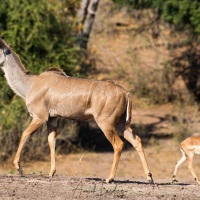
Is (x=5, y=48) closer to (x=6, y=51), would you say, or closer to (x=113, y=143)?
(x=6, y=51)

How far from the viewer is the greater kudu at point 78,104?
1026 cm

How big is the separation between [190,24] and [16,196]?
1357cm

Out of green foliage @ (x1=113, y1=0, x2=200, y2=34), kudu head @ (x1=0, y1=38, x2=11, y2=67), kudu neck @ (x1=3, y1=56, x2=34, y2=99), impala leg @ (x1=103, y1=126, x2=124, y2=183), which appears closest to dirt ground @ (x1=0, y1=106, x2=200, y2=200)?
impala leg @ (x1=103, y1=126, x2=124, y2=183)

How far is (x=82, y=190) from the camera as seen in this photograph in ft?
30.6

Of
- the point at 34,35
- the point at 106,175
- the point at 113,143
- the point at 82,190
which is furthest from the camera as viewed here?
the point at 34,35

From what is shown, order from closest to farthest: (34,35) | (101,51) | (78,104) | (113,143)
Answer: (113,143) < (78,104) < (34,35) < (101,51)

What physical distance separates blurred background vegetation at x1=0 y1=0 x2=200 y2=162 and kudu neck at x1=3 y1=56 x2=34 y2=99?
570cm

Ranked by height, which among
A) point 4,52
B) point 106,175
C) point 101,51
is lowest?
point 101,51

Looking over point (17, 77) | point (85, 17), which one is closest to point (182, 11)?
point (85, 17)

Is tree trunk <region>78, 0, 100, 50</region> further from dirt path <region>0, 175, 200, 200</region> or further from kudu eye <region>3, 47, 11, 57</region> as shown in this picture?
dirt path <region>0, 175, 200, 200</region>

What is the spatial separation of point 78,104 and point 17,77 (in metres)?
1.22

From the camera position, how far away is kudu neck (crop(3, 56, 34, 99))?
11.0m

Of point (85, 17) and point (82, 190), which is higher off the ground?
point (82, 190)

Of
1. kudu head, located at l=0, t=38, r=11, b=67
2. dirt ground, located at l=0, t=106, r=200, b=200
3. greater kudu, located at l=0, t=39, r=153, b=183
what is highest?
kudu head, located at l=0, t=38, r=11, b=67
